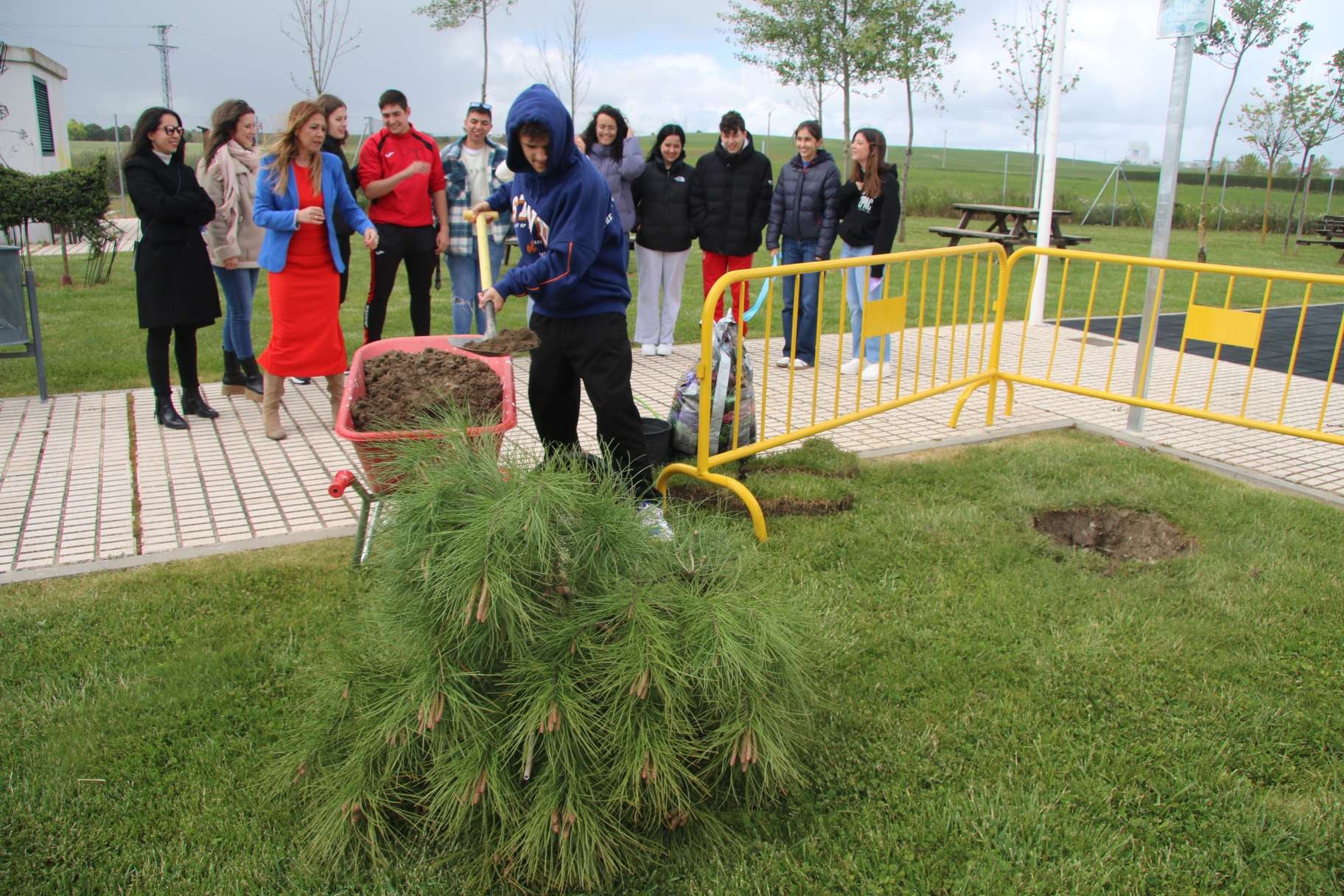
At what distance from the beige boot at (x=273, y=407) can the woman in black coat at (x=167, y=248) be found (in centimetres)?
65

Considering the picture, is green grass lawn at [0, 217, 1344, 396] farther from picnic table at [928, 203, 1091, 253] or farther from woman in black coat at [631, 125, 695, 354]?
woman in black coat at [631, 125, 695, 354]

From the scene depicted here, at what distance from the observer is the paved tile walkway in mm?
4824

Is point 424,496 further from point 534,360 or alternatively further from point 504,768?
point 534,360

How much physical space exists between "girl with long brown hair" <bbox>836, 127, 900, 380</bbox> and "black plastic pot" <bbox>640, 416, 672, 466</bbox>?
287 cm

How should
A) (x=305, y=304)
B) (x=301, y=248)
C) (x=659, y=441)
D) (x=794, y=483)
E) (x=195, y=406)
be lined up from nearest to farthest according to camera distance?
(x=659, y=441)
(x=794, y=483)
(x=301, y=248)
(x=305, y=304)
(x=195, y=406)

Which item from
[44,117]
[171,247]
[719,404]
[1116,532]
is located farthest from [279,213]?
[44,117]

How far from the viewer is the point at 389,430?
3732mm

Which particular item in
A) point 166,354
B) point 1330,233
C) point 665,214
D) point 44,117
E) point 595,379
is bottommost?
point 166,354

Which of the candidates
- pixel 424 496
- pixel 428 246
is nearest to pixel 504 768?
pixel 424 496

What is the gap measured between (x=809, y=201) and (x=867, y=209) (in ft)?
1.85

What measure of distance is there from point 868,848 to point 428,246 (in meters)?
5.94

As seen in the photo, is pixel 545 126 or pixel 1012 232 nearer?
pixel 545 126

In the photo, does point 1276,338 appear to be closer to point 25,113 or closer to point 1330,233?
point 1330,233

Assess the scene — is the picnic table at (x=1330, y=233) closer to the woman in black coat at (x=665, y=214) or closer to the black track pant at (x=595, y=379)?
the woman in black coat at (x=665, y=214)
